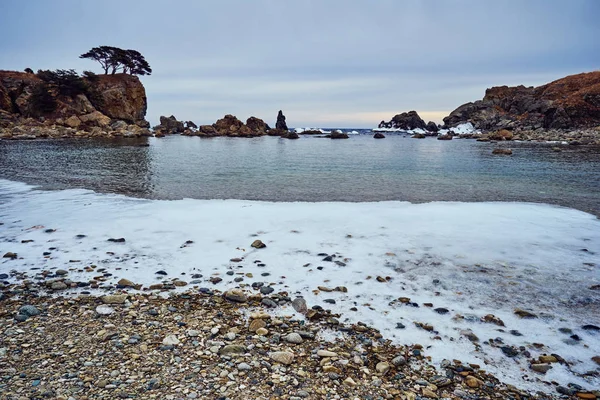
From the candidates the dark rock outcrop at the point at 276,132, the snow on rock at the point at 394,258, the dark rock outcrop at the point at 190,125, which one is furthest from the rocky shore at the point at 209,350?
the dark rock outcrop at the point at 190,125

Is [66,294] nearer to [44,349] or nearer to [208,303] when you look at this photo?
[44,349]

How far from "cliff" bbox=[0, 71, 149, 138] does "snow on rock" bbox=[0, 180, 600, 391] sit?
5493 centimetres

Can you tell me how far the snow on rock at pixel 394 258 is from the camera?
150 inches

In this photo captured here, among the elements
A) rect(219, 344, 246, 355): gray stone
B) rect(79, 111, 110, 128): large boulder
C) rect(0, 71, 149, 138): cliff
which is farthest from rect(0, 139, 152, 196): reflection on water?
rect(79, 111, 110, 128): large boulder

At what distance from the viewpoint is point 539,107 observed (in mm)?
87375

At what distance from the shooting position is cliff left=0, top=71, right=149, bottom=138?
2315 inches

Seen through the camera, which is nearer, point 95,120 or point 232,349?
point 232,349

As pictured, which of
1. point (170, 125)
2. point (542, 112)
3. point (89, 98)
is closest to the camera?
point (89, 98)

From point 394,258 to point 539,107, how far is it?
105526 mm

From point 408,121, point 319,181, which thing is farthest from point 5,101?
point 408,121

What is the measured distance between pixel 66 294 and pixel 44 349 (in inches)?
56.7

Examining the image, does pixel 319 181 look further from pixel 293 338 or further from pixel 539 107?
pixel 539 107

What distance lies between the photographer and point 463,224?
325 inches

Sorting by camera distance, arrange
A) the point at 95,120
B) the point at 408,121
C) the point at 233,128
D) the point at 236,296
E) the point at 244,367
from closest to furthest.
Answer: the point at 244,367 → the point at 236,296 → the point at 95,120 → the point at 233,128 → the point at 408,121
